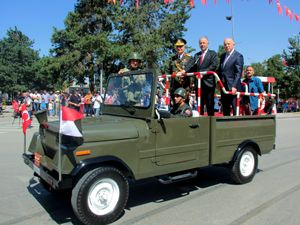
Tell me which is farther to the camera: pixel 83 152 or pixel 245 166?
pixel 245 166

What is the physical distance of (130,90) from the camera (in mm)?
5422

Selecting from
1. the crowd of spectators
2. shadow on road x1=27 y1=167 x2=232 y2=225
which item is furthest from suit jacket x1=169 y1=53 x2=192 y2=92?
the crowd of spectators

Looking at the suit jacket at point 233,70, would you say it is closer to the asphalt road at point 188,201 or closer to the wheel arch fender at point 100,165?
the asphalt road at point 188,201

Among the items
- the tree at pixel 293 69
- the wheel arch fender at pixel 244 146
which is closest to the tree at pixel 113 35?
the tree at pixel 293 69

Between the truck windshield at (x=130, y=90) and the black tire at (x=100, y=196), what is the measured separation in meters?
1.17

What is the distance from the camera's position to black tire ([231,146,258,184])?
20.1 ft

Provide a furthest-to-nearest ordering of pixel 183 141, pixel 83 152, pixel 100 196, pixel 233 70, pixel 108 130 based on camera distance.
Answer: pixel 233 70, pixel 183 141, pixel 108 130, pixel 100 196, pixel 83 152

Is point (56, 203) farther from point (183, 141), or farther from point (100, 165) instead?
point (183, 141)

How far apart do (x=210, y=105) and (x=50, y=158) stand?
3.14 metres

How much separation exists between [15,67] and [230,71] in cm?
6045

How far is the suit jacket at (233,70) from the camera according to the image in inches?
261

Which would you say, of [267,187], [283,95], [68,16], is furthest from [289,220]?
[283,95]

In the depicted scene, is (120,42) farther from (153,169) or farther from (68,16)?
(153,169)

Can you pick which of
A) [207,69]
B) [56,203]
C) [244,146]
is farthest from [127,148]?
[207,69]
